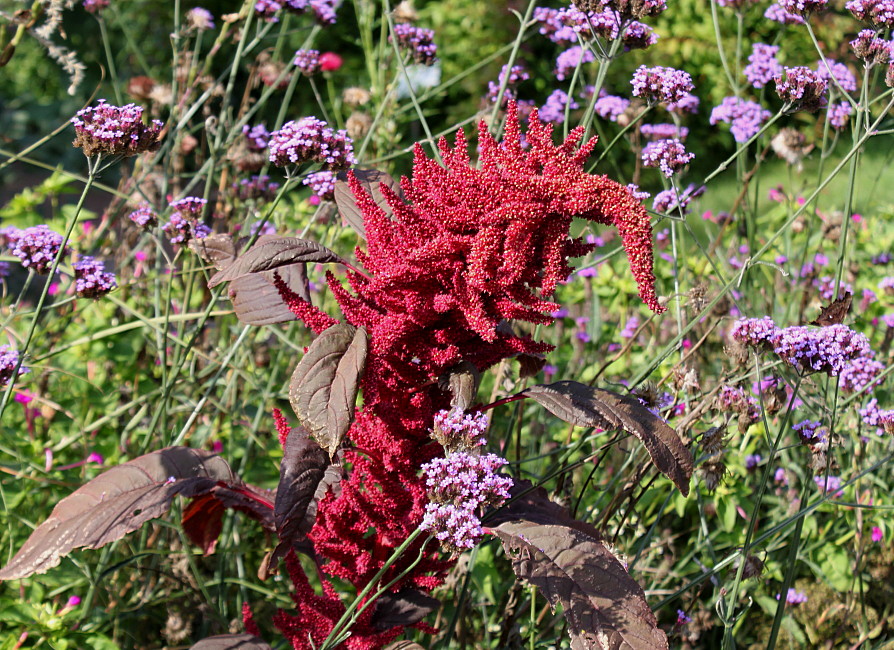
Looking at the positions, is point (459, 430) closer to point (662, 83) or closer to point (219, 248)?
point (219, 248)

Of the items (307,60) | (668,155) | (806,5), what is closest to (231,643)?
(668,155)

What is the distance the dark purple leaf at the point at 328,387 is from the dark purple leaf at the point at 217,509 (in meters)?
0.44

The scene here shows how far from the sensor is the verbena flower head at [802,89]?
184 cm

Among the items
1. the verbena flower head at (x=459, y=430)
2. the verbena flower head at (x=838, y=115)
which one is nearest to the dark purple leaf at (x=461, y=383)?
the verbena flower head at (x=459, y=430)

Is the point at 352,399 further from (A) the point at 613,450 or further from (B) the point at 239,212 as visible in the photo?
(B) the point at 239,212

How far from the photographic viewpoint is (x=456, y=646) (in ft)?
7.39

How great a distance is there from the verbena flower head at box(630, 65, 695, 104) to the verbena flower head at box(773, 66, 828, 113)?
201mm

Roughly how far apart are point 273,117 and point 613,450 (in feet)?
19.5

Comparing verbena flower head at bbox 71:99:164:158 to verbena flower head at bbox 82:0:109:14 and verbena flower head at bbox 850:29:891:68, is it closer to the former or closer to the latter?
verbena flower head at bbox 82:0:109:14

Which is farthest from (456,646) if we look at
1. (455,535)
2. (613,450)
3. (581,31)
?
(581,31)

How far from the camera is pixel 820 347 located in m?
1.55

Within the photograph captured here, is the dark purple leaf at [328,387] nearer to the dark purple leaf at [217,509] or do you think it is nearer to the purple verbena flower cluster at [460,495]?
the purple verbena flower cluster at [460,495]

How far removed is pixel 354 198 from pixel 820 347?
2.86 feet

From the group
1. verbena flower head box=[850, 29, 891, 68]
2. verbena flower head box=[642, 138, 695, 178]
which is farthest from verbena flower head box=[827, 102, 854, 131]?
verbena flower head box=[642, 138, 695, 178]
